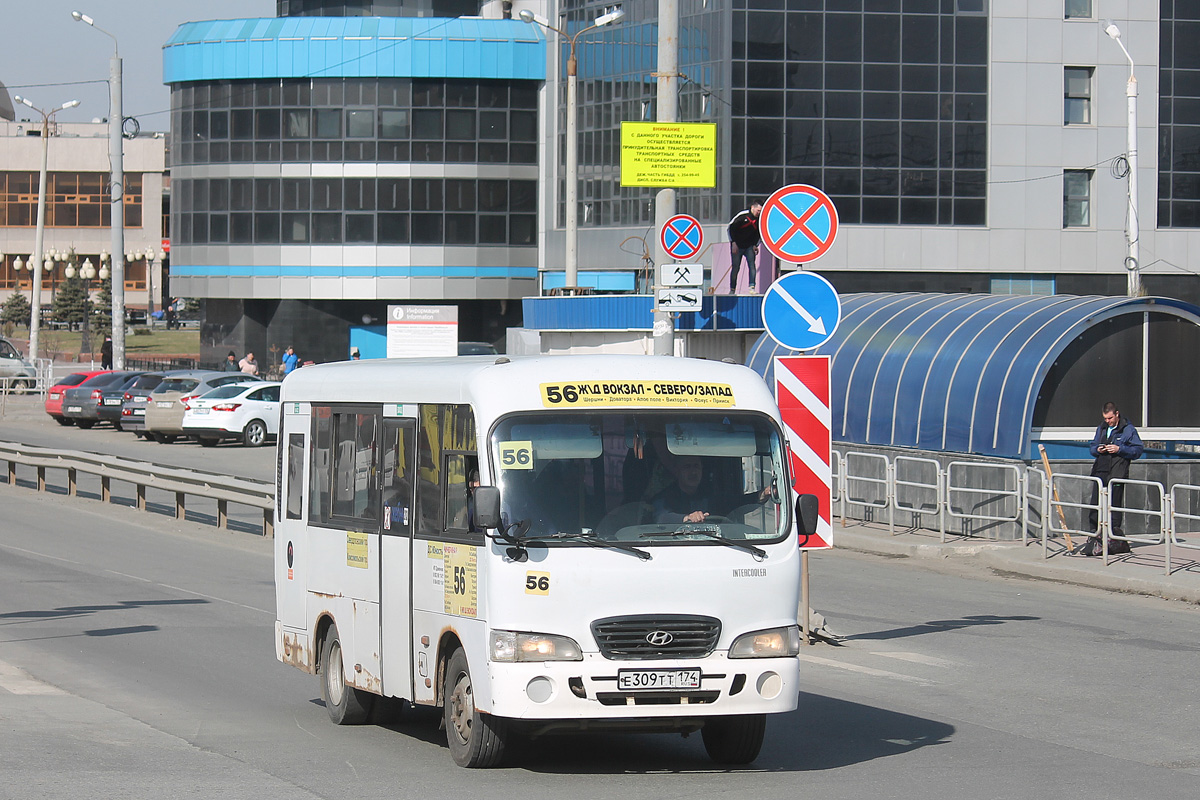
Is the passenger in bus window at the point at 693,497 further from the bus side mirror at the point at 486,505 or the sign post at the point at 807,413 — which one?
the sign post at the point at 807,413

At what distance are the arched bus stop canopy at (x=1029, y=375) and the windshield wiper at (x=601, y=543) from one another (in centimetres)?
1357

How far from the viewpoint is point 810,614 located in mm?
13000

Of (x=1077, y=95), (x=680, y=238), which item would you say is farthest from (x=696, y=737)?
(x=1077, y=95)

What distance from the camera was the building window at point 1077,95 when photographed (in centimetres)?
5522

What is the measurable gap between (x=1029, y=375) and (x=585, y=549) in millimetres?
13979

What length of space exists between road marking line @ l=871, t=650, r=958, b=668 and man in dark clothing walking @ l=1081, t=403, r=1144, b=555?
6.08 m

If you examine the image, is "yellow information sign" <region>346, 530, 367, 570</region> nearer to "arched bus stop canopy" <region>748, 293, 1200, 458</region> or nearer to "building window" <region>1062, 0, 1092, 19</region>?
"arched bus stop canopy" <region>748, 293, 1200, 458</region>

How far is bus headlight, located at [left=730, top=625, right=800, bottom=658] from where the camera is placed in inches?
308

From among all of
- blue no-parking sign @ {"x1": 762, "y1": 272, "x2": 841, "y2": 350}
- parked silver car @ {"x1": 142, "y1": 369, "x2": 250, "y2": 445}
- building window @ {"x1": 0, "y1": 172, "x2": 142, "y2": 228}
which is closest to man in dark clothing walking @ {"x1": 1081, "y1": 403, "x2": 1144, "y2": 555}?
blue no-parking sign @ {"x1": 762, "y1": 272, "x2": 841, "y2": 350}

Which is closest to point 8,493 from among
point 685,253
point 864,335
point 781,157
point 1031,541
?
point 685,253

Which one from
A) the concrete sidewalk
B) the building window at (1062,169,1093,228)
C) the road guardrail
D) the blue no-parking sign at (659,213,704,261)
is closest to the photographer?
the concrete sidewalk

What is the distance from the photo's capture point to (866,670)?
38.4ft

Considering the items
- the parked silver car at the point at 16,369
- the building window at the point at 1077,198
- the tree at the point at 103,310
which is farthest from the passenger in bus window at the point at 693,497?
the tree at the point at 103,310

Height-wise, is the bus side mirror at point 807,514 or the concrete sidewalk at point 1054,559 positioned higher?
the bus side mirror at point 807,514
